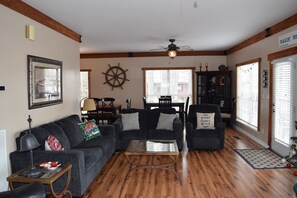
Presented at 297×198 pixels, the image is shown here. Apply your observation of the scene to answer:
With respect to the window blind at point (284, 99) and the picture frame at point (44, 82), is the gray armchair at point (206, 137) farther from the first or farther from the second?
the picture frame at point (44, 82)

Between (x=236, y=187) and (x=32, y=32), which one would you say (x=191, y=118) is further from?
(x=32, y=32)

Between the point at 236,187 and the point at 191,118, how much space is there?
7.82ft

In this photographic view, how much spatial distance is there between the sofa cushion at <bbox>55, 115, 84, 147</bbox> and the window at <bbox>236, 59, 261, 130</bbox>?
4313 mm

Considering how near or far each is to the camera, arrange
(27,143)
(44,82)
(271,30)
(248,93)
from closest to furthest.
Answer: (27,143)
(44,82)
(271,30)
(248,93)

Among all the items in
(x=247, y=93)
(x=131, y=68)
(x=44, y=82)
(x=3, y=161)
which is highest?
(x=131, y=68)

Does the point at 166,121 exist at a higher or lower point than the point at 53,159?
higher

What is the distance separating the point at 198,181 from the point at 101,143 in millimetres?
1721

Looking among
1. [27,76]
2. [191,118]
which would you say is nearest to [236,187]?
[191,118]

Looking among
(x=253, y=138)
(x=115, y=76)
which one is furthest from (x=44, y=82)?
(x=253, y=138)

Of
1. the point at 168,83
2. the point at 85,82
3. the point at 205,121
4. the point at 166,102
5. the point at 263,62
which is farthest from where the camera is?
the point at 85,82

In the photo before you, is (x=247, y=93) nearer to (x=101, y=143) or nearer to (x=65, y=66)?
(x=101, y=143)

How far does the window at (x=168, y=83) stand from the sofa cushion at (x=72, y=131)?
4.59 meters

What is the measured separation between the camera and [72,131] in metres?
4.12

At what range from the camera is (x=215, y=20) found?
432 centimetres
